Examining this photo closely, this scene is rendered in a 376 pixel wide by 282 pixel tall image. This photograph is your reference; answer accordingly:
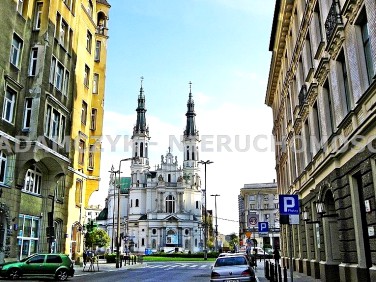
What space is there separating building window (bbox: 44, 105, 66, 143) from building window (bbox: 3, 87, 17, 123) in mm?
2623

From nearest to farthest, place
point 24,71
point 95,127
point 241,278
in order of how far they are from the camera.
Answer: point 241,278, point 24,71, point 95,127

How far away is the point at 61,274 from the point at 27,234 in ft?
17.1

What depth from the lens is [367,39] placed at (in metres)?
12.1

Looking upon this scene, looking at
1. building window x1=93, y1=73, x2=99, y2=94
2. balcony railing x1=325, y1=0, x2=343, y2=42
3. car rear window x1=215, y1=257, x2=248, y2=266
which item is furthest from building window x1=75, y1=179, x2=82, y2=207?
balcony railing x1=325, y1=0, x2=343, y2=42

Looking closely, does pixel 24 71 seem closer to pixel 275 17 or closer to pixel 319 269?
pixel 275 17

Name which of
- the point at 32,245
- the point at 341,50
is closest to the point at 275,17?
the point at 341,50

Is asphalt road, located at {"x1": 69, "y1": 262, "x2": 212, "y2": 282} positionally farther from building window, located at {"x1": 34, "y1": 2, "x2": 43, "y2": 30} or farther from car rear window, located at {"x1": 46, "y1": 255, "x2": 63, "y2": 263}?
building window, located at {"x1": 34, "y1": 2, "x2": 43, "y2": 30}

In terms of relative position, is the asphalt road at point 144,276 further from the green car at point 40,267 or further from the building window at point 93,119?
the building window at point 93,119

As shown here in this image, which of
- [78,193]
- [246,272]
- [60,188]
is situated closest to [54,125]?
[60,188]

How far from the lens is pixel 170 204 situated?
4897 inches

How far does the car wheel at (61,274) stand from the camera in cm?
2108

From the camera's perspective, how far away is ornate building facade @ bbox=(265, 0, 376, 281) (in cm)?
1177

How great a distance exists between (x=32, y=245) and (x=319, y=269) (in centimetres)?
1771

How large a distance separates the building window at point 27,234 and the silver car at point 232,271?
1390 centimetres
